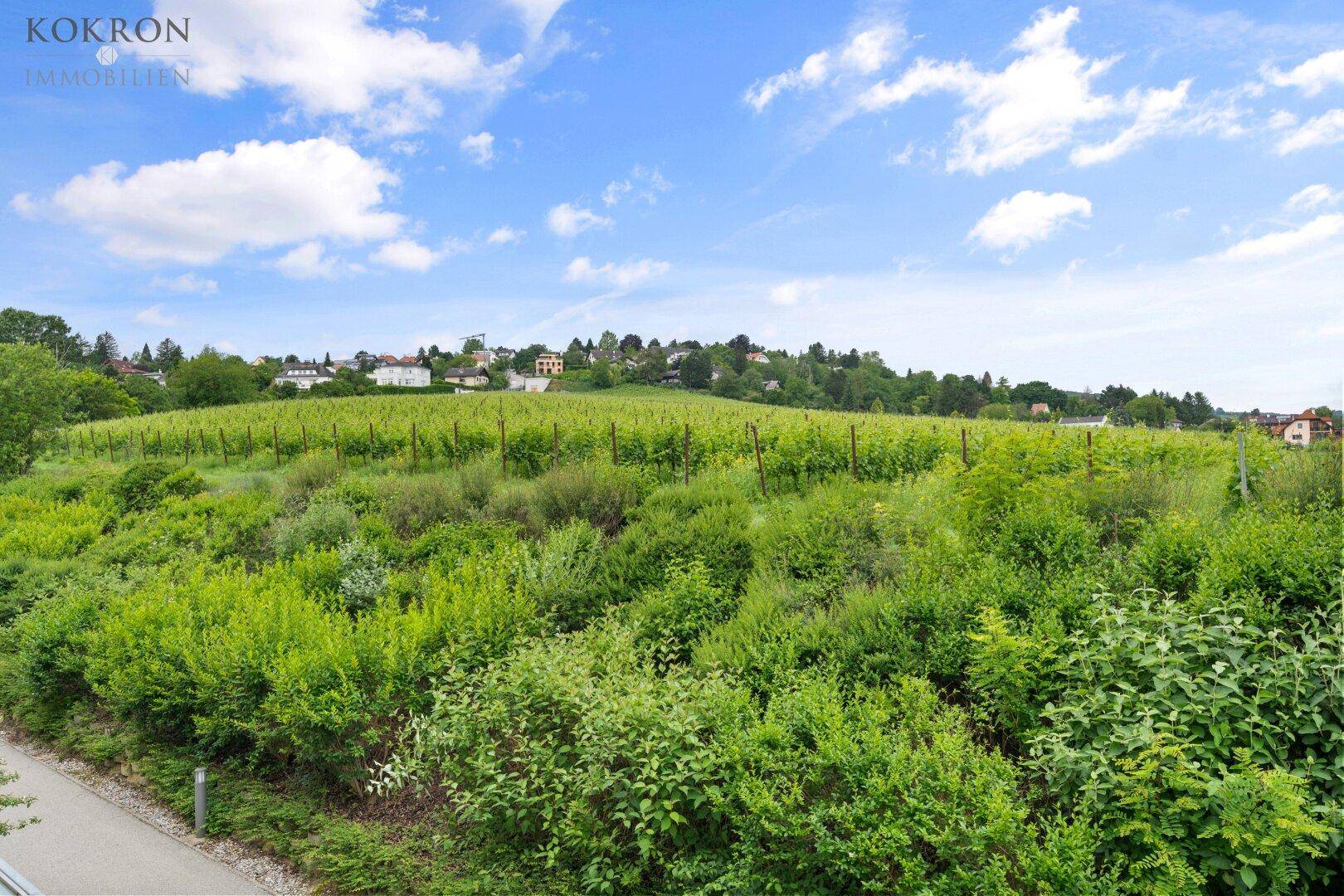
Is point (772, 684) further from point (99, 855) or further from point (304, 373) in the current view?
point (304, 373)

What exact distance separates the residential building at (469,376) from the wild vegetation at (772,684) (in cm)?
7916

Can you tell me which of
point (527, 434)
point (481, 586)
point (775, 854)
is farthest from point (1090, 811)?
point (527, 434)

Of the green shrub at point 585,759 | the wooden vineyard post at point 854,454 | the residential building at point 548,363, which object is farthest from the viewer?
the residential building at point 548,363

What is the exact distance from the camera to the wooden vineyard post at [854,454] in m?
12.7

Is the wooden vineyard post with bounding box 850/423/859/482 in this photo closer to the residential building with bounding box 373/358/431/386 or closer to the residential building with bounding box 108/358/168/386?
the residential building with bounding box 108/358/168/386

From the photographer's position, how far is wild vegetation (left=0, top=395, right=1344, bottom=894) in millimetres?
3877

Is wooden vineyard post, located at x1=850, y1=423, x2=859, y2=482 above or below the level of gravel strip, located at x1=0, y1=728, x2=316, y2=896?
above

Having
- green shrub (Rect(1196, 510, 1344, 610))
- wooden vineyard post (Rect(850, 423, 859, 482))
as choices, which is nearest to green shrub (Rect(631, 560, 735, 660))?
green shrub (Rect(1196, 510, 1344, 610))

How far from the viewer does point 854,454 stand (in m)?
12.6

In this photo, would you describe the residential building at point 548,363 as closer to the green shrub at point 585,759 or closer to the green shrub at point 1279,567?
the green shrub at point 585,759

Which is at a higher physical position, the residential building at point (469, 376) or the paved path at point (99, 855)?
the residential building at point (469, 376)

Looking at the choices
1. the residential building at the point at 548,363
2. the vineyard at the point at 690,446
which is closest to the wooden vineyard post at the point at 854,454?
the vineyard at the point at 690,446

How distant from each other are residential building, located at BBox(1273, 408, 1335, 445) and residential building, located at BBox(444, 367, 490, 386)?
86.8 metres

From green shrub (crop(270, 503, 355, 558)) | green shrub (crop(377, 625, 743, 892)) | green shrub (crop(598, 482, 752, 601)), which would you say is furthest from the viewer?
green shrub (crop(270, 503, 355, 558))
